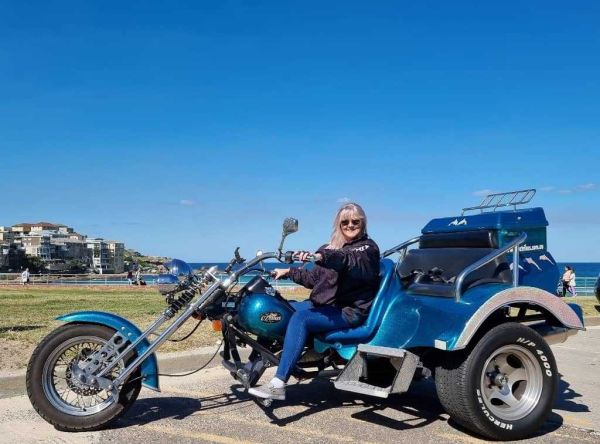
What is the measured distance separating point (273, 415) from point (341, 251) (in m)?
1.53

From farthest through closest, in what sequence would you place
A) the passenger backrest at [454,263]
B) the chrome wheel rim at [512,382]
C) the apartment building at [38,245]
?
the apartment building at [38,245] < the passenger backrest at [454,263] < the chrome wheel rim at [512,382]

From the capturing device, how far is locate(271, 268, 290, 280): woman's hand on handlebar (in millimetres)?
4840

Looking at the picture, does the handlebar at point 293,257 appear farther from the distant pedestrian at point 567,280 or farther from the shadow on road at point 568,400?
the distant pedestrian at point 567,280

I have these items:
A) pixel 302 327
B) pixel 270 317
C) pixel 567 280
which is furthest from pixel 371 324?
pixel 567 280

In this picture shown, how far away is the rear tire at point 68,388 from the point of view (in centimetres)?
450

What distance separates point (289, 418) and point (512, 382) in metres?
1.80

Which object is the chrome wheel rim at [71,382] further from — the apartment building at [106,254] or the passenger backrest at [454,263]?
the apartment building at [106,254]

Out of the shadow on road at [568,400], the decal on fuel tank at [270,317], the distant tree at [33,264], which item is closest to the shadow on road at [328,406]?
the shadow on road at [568,400]

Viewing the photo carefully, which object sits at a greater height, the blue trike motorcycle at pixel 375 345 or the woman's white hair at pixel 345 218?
the woman's white hair at pixel 345 218

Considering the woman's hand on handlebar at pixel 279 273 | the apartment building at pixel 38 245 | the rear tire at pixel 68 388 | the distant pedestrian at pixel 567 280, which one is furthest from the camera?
the apartment building at pixel 38 245

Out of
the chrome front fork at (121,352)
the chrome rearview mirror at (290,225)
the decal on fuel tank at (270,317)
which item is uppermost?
the chrome rearview mirror at (290,225)

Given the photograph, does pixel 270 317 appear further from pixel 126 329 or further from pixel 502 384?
pixel 502 384

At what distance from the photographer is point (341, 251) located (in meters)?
4.61

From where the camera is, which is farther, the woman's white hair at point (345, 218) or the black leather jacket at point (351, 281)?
the woman's white hair at point (345, 218)
